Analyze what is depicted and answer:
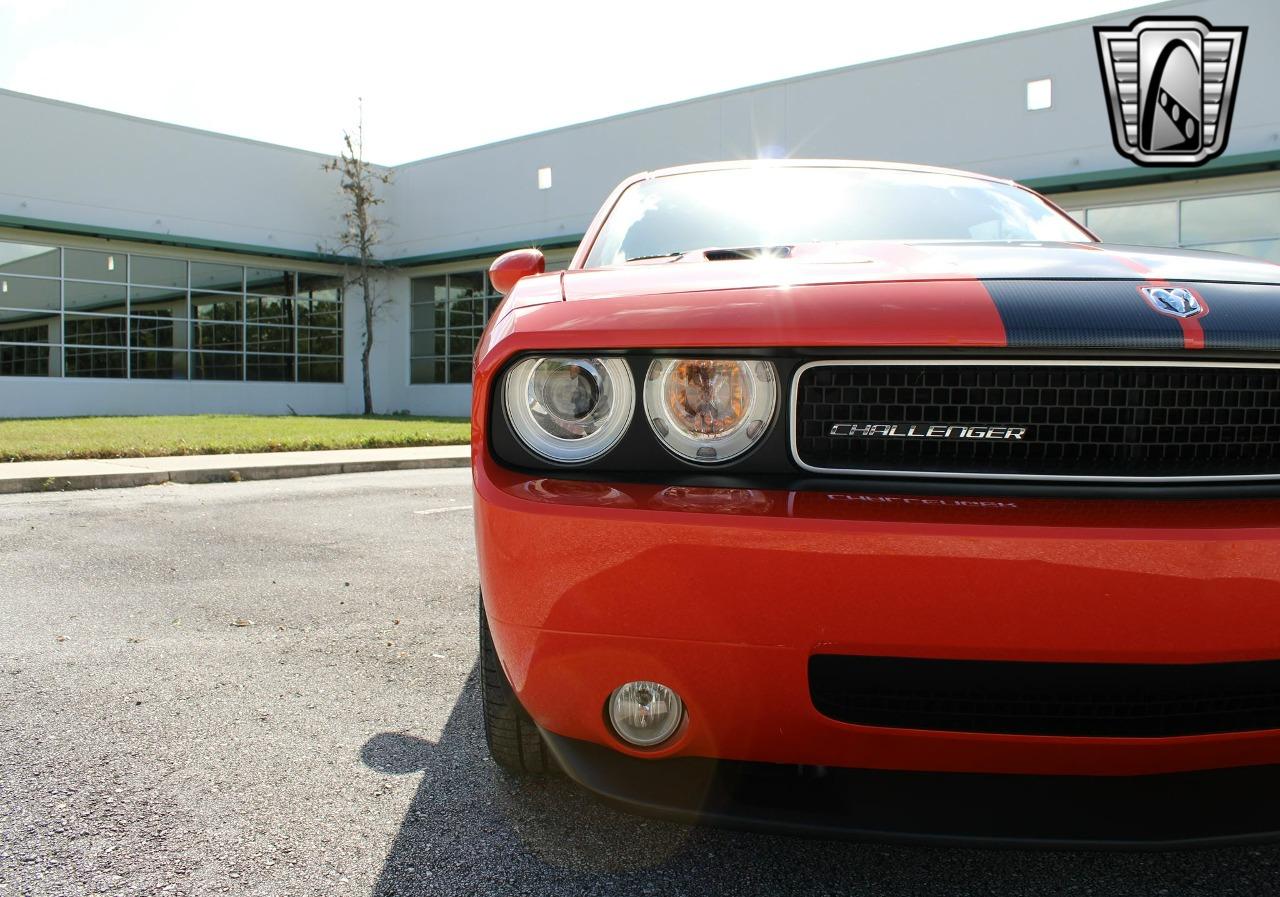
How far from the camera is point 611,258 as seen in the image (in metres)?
2.39

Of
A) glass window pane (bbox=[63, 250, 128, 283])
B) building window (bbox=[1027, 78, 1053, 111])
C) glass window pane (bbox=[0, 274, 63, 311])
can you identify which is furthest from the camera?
glass window pane (bbox=[63, 250, 128, 283])

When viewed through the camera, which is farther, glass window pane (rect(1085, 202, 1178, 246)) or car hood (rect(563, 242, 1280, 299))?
glass window pane (rect(1085, 202, 1178, 246))

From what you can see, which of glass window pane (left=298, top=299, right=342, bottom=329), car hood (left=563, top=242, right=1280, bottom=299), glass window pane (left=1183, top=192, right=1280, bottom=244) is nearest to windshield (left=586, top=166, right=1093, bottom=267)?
car hood (left=563, top=242, right=1280, bottom=299)

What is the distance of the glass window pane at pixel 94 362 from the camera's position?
18359 millimetres

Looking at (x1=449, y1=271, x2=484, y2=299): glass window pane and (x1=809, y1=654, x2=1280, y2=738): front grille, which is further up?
(x1=449, y1=271, x2=484, y2=299): glass window pane

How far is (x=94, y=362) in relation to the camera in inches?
734

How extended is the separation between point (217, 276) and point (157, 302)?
157cm

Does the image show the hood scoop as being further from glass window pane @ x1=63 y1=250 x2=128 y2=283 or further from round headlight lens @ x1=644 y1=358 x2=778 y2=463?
glass window pane @ x1=63 y1=250 x2=128 y2=283

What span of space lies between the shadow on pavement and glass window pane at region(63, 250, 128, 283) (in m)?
20.5

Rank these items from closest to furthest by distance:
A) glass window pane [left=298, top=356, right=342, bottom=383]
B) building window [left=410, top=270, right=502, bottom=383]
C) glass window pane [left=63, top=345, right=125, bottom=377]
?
glass window pane [left=63, top=345, right=125, bottom=377] < glass window pane [left=298, top=356, right=342, bottom=383] < building window [left=410, top=270, right=502, bottom=383]

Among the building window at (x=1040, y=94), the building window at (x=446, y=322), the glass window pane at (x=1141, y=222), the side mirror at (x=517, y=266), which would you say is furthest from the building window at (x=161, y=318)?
the side mirror at (x=517, y=266)

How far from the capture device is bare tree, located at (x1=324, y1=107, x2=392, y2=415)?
22.7 m

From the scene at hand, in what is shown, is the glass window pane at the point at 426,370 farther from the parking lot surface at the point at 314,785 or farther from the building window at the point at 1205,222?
the parking lot surface at the point at 314,785

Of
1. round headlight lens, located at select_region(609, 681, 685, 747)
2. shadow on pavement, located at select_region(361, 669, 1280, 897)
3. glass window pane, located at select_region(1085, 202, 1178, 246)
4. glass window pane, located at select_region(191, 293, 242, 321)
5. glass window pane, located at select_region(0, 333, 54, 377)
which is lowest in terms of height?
shadow on pavement, located at select_region(361, 669, 1280, 897)
